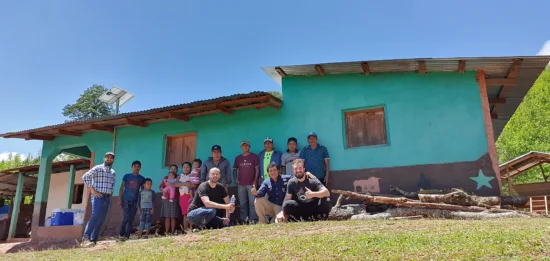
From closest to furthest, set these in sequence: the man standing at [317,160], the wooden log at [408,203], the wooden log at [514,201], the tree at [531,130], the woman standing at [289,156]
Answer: the wooden log at [408,203]
the wooden log at [514,201]
the man standing at [317,160]
the woman standing at [289,156]
the tree at [531,130]

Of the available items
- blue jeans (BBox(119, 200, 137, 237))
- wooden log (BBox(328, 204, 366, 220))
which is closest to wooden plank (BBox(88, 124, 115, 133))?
blue jeans (BBox(119, 200, 137, 237))

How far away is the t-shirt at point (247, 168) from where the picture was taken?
8914mm

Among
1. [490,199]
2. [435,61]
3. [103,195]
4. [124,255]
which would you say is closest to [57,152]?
[103,195]

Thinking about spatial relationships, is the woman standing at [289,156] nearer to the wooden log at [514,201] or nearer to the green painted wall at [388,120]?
the green painted wall at [388,120]

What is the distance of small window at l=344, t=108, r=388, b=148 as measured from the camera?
902 cm

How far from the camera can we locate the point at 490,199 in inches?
288

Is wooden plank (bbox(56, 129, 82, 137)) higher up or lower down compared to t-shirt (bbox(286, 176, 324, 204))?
higher up

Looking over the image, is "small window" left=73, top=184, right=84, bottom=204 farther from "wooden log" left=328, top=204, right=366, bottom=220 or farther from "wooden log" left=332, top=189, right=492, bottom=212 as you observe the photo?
"wooden log" left=332, top=189, right=492, bottom=212

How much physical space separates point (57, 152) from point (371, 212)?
34.4ft

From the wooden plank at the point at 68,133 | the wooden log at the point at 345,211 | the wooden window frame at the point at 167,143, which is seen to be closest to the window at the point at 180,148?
the wooden window frame at the point at 167,143

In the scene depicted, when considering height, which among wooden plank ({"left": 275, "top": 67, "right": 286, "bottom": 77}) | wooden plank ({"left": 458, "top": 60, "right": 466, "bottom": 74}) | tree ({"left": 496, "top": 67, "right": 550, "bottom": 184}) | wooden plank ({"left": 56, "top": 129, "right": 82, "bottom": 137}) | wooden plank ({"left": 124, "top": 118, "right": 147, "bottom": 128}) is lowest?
wooden plank ({"left": 56, "top": 129, "right": 82, "bottom": 137})

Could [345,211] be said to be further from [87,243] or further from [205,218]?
[87,243]

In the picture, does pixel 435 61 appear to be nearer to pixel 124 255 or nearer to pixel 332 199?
pixel 332 199

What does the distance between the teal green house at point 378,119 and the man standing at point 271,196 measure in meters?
2.02
